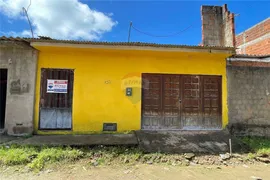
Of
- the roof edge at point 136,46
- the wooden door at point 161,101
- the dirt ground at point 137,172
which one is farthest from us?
the wooden door at point 161,101

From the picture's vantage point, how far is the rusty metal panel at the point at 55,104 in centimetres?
668

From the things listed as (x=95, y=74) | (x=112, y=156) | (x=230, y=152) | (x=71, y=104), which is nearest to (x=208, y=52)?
(x=230, y=152)

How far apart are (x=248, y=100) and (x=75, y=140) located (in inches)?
234

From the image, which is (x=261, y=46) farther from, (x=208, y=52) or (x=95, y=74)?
(x=95, y=74)

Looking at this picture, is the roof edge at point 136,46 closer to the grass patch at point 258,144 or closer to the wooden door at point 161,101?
the wooden door at point 161,101

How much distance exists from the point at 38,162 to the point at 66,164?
1.95 feet

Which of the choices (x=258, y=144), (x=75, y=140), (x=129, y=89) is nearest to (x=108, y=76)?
(x=129, y=89)

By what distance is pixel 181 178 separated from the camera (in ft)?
13.3

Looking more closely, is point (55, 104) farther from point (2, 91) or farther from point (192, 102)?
point (192, 102)

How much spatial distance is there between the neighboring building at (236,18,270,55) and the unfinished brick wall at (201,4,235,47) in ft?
5.94

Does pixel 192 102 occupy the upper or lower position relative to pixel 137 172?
upper

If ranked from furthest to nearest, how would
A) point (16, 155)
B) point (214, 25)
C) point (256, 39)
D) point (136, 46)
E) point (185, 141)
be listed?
1. point (256, 39)
2. point (214, 25)
3. point (136, 46)
4. point (185, 141)
5. point (16, 155)

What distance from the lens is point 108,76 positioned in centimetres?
688

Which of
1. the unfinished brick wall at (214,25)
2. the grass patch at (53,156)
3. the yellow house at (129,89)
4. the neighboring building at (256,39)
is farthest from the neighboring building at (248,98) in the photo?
the grass patch at (53,156)
